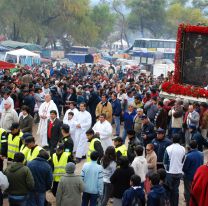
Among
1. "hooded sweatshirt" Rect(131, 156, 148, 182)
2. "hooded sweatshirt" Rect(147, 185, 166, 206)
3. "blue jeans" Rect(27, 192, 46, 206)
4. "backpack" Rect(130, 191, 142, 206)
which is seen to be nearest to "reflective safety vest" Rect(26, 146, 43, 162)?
"blue jeans" Rect(27, 192, 46, 206)

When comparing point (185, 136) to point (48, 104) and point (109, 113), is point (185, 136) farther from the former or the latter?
point (48, 104)

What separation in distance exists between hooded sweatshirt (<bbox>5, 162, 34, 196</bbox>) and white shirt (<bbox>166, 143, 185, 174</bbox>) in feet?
9.45

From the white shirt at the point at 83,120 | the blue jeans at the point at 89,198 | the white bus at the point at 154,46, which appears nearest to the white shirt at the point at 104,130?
the white shirt at the point at 83,120

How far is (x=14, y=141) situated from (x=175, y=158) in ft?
10.4

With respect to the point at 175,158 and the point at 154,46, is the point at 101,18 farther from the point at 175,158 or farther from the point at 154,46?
the point at 175,158

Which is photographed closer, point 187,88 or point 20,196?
point 20,196

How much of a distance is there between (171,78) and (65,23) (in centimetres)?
4654

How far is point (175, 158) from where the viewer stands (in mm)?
10945

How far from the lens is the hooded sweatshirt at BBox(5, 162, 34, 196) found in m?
9.38

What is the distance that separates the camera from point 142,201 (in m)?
9.06

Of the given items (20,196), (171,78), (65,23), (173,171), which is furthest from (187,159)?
(65,23)

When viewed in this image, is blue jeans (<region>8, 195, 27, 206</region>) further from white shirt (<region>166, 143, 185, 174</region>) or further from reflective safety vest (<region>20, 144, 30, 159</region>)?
→ white shirt (<region>166, 143, 185, 174</region>)

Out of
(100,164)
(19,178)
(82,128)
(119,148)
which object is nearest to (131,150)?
(119,148)

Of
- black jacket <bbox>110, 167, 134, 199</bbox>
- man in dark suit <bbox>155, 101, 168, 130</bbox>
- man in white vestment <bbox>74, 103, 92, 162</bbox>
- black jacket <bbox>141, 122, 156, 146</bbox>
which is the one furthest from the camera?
man in dark suit <bbox>155, 101, 168, 130</bbox>
